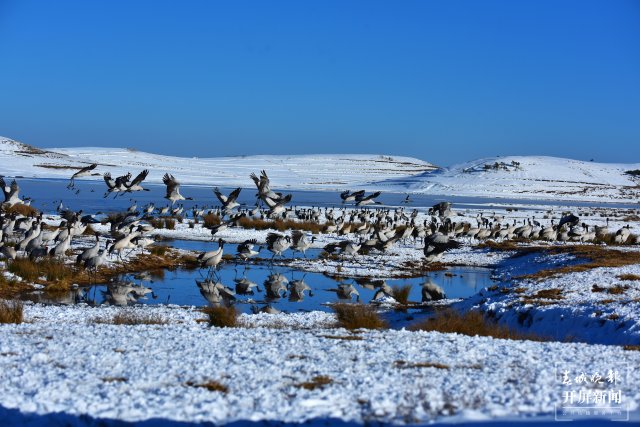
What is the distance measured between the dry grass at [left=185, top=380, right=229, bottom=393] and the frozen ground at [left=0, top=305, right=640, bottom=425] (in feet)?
0.13

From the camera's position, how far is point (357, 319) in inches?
455

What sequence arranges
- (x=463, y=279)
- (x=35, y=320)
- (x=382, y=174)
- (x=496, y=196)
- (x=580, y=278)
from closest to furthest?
(x=35, y=320)
(x=580, y=278)
(x=463, y=279)
(x=496, y=196)
(x=382, y=174)

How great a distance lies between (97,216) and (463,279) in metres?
19.6

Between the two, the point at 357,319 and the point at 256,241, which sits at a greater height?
the point at 357,319

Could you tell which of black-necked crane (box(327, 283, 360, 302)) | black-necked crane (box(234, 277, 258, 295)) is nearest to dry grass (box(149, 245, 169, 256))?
black-necked crane (box(234, 277, 258, 295))

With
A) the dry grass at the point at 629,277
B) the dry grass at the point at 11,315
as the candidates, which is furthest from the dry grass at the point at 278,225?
the dry grass at the point at 11,315

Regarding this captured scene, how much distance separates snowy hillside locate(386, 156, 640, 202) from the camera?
80188 millimetres

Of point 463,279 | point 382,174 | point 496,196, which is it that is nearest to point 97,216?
point 463,279

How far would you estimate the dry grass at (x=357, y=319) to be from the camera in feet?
37.4

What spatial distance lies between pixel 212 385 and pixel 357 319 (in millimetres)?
4462

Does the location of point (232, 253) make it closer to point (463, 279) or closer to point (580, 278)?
point (463, 279)

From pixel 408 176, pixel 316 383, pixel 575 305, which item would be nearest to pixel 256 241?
pixel 575 305

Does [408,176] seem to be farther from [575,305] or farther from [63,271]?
[575,305]

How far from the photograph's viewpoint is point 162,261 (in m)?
23.0
